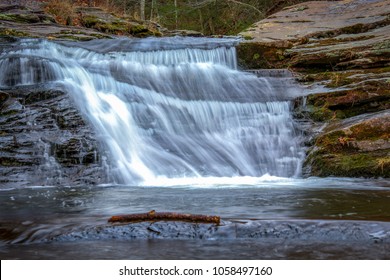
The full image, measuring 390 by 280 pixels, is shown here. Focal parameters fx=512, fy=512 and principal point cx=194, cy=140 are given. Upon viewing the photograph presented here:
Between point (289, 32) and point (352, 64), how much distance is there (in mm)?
3437

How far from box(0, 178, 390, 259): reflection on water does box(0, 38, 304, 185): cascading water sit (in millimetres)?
1031

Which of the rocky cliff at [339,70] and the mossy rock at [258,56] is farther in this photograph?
the mossy rock at [258,56]

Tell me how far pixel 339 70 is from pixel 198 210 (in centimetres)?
727

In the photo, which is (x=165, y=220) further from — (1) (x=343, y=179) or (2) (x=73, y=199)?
(1) (x=343, y=179)

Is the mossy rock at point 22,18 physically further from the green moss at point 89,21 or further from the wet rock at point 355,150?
the wet rock at point 355,150

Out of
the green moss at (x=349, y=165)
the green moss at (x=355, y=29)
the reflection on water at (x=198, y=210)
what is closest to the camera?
the reflection on water at (x=198, y=210)

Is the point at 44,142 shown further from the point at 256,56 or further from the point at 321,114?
the point at 256,56

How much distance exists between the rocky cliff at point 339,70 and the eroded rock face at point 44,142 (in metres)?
3.40

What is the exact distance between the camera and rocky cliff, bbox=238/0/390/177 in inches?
302

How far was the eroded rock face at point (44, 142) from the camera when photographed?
22.5ft

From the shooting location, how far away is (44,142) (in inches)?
284

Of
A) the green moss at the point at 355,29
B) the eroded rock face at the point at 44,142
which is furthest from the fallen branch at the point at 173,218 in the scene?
the green moss at the point at 355,29

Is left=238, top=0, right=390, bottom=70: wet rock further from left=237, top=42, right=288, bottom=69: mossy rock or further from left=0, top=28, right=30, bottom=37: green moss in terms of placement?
left=0, top=28, right=30, bottom=37: green moss

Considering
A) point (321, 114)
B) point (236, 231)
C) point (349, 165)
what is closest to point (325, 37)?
point (321, 114)
